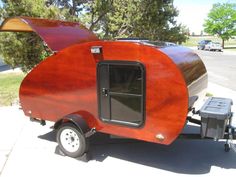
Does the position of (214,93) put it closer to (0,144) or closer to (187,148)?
(187,148)

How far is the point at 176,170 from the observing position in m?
5.76

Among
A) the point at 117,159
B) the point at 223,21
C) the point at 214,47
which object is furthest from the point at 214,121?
the point at 223,21

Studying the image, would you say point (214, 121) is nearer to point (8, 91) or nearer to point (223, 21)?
point (8, 91)

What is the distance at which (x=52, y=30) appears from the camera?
708 cm

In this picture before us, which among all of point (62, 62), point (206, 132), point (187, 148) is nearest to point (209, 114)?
point (206, 132)

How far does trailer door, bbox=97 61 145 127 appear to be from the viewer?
18.0 ft

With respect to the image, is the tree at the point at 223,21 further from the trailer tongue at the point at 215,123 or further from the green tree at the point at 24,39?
the trailer tongue at the point at 215,123

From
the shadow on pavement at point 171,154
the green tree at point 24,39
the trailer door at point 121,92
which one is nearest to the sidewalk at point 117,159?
the shadow on pavement at point 171,154

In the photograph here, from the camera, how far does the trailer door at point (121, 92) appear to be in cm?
550

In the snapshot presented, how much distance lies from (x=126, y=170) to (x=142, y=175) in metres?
0.32

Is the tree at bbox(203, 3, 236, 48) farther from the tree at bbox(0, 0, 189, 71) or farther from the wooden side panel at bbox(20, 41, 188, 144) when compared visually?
the wooden side panel at bbox(20, 41, 188, 144)

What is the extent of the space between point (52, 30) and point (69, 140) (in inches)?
91.3

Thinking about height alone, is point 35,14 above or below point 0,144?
above

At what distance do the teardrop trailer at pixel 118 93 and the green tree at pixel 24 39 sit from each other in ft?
9.34
